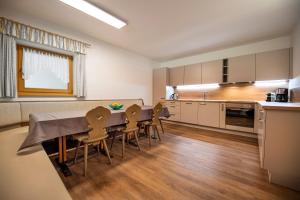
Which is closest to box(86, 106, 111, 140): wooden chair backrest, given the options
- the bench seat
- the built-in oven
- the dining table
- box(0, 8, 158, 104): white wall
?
the dining table

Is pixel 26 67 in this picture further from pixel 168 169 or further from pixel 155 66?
pixel 155 66

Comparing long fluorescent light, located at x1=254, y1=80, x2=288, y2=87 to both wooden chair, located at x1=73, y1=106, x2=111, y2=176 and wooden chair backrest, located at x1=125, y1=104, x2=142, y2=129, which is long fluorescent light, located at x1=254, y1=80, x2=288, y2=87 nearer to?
wooden chair backrest, located at x1=125, y1=104, x2=142, y2=129

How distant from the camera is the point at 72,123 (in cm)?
176

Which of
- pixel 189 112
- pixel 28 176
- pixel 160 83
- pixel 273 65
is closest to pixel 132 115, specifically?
pixel 28 176

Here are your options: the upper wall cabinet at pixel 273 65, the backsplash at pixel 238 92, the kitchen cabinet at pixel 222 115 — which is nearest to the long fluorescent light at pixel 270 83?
the backsplash at pixel 238 92

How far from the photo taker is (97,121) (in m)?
1.86

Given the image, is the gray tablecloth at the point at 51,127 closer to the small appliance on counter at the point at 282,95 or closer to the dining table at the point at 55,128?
the dining table at the point at 55,128

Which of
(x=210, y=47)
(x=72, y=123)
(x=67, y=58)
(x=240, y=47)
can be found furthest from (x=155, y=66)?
(x=72, y=123)

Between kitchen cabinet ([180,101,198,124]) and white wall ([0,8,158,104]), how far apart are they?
156 centimetres

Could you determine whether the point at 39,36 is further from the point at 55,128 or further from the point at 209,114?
the point at 209,114

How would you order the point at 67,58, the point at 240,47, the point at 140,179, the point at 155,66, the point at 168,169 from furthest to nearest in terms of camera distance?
the point at 155,66 < the point at 240,47 < the point at 67,58 < the point at 168,169 < the point at 140,179

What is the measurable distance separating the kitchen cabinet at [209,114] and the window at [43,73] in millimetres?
3632

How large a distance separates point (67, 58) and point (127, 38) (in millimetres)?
1556

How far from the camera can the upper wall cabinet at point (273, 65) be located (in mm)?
2980
